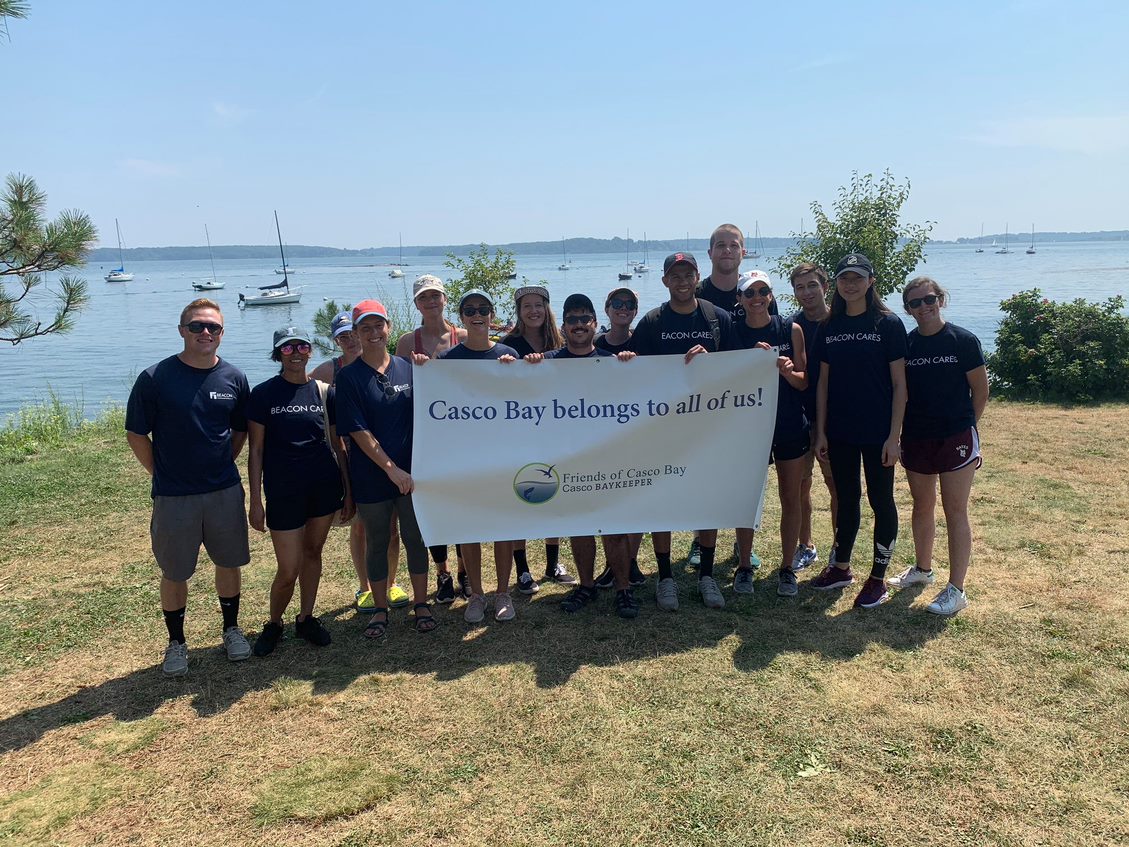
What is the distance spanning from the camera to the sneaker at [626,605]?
5191 millimetres

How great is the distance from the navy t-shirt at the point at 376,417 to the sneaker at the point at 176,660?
139 cm

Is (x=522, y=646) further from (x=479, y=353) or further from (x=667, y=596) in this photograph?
(x=479, y=353)

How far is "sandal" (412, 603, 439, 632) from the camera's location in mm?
5113

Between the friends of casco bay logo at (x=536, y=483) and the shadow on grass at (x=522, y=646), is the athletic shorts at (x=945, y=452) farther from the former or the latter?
the friends of casco bay logo at (x=536, y=483)

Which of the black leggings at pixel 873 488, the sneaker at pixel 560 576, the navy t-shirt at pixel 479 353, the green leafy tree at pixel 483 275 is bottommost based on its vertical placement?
the sneaker at pixel 560 576

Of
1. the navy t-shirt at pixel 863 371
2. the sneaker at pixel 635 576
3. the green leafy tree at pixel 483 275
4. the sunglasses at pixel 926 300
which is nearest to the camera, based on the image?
the sunglasses at pixel 926 300

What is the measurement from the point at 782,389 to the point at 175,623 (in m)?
4.28

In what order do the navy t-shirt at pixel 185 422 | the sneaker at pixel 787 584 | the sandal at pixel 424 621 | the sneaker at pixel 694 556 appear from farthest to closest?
the sneaker at pixel 694 556 < the sneaker at pixel 787 584 < the sandal at pixel 424 621 < the navy t-shirt at pixel 185 422

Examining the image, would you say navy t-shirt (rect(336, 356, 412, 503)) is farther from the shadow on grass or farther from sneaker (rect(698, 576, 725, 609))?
Answer: sneaker (rect(698, 576, 725, 609))

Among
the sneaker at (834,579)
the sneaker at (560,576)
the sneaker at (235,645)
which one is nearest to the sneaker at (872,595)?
the sneaker at (834,579)

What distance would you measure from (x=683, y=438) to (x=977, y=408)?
193 centimetres

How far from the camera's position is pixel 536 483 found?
517 cm

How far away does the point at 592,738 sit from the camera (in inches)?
151

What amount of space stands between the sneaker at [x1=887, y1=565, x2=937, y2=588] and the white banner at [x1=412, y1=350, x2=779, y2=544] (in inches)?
46.8
